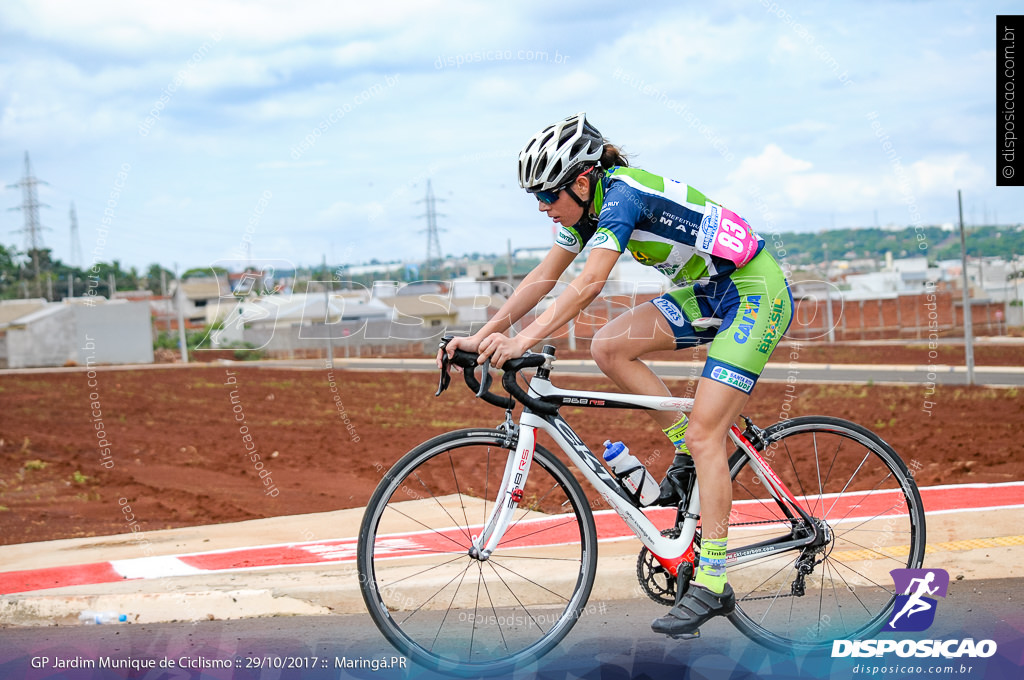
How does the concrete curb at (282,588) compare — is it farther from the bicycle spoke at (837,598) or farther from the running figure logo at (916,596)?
the bicycle spoke at (837,598)

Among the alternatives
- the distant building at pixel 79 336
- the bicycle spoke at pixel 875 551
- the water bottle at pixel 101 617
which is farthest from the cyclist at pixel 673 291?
the distant building at pixel 79 336

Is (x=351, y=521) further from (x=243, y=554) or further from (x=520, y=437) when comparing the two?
(x=520, y=437)

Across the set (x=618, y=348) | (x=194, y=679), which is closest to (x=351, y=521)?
(x=194, y=679)

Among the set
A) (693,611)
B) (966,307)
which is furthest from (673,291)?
(966,307)

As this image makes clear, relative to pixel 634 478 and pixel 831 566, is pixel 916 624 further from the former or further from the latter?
pixel 634 478

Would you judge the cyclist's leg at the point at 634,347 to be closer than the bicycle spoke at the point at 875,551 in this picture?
Yes

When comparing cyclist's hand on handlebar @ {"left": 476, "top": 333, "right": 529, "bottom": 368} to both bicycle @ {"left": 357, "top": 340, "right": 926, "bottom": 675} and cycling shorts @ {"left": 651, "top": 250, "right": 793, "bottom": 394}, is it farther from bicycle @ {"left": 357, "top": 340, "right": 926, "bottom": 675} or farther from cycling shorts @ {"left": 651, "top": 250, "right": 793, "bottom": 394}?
cycling shorts @ {"left": 651, "top": 250, "right": 793, "bottom": 394}

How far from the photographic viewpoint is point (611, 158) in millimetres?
3855

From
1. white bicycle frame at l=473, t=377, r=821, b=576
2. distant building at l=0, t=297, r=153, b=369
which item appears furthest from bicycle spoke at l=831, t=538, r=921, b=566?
distant building at l=0, t=297, r=153, b=369

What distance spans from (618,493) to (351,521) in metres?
3.55

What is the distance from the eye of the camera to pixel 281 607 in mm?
4473

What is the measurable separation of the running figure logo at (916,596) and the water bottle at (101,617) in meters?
3.60

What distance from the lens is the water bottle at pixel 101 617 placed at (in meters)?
4.43

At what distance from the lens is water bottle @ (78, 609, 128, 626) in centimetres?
443
